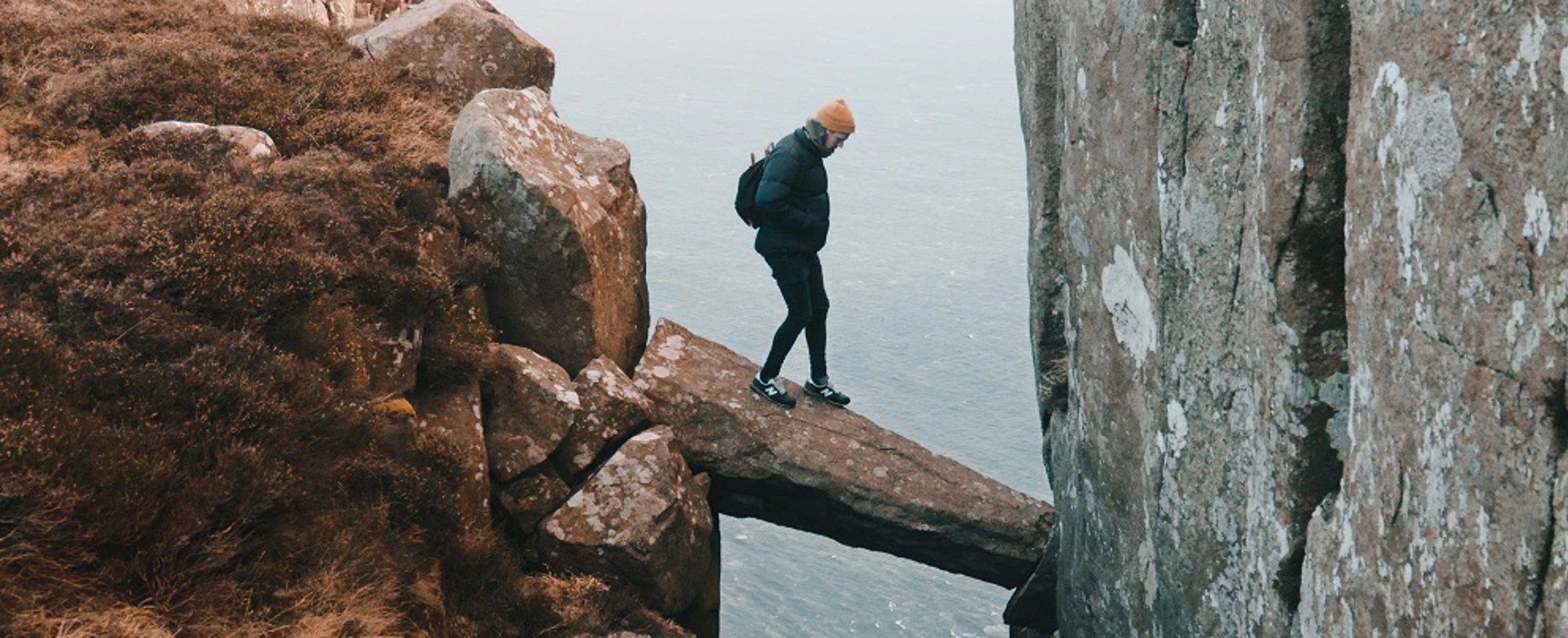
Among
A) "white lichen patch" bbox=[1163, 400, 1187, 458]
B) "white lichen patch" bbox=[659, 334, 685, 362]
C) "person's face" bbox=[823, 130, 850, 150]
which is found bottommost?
"white lichen patch" bbox=[659, 334, 685, 362]

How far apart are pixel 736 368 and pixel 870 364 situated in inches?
5419

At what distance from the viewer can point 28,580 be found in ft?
26.1

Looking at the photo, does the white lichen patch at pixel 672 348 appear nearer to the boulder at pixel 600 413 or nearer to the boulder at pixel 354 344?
the boulder at pixel 600 413

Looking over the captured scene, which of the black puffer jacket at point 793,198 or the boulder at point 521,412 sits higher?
the black puffer jacket at point 793,198

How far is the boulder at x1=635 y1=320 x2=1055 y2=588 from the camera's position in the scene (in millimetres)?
14062

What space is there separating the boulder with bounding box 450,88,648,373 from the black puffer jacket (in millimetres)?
1599

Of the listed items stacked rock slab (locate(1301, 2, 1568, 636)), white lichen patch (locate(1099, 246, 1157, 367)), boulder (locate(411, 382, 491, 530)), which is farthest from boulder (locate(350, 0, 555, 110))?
stacked rock slab (locate(1301, 2, 1568, 636))

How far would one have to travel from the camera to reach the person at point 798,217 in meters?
13.6

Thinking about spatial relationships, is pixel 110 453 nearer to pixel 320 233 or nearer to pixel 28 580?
pixel 28 580

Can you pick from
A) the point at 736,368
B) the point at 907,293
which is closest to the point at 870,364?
the point at 907,293

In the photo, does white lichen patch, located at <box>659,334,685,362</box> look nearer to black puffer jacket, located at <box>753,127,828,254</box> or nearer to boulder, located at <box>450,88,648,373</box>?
boulder, located at <box>450,88,648,373</box>

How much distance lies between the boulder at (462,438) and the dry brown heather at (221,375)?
0.42ft

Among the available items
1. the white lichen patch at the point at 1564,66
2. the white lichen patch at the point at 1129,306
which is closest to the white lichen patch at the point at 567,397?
the white lichen patch at the point at 1129,306

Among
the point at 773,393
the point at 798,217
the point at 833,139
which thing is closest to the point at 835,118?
the point at 833,139
